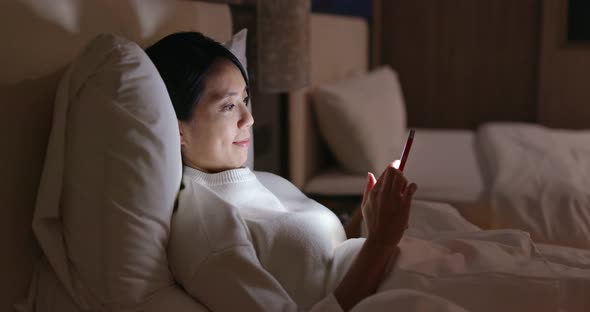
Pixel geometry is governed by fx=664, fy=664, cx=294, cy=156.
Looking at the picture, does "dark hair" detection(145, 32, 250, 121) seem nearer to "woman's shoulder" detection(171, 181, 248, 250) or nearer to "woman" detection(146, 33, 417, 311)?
"woman" detection(146, 33, 417, 311)

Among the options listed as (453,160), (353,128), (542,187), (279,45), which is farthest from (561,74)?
(279,45)

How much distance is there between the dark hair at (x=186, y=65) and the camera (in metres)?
1.08

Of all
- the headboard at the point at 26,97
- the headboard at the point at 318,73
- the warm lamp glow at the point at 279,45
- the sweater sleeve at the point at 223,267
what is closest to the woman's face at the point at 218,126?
the sweater sleeve at the point at 223,267

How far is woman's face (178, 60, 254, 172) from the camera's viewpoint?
3.57 feet

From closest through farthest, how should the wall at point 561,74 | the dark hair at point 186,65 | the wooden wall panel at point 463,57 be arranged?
the dark hair at point 186,65 → the wall at point 561,74 → the wooden wall panel at point 463,57

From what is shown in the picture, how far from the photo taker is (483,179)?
2402 mm

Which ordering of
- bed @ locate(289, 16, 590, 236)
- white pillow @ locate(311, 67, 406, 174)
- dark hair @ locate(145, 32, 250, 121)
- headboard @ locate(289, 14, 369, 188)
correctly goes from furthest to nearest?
1. white pillow @ locate(311, 67, 406, 174)
2. headboard @ locate(289, 14, 369, 188)
3. bed @ locate(289, 16, 590, 236)
4. dark hair @ locate(145, 32, 250, 121)

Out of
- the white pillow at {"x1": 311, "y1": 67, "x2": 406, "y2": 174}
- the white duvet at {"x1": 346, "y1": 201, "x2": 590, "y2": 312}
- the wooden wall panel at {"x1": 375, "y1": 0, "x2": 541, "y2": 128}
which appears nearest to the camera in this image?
the white duvet at {"x1": 346, "y1": 201, "x2": 590, "y2": 312}

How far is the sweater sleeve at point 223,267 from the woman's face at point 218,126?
11 centimetres

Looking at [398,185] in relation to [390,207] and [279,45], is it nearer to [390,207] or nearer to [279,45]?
[390,207]

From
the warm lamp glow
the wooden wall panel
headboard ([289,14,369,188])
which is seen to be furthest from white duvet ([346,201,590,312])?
the wooden wall panel

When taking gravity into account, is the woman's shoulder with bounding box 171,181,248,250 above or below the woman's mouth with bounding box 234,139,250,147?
below

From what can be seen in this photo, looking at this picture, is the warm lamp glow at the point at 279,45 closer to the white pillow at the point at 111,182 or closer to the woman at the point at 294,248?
the woman at the point at 294,248

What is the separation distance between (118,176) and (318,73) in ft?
6.24
